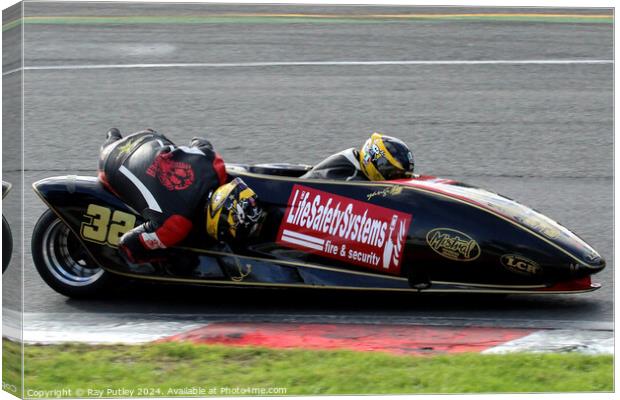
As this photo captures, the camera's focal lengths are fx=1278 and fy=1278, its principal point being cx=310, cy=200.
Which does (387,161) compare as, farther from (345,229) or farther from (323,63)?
(323,63)

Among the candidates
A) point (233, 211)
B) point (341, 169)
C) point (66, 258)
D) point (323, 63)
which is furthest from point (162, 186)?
point (323, 63)

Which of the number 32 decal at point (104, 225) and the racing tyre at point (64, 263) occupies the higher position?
the number 32 decal at point (104, 225)

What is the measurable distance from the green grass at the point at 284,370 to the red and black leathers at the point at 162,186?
91 cm

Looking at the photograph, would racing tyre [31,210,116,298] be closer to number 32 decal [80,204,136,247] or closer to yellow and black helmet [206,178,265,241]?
number 32 decal [80,204,136,247]

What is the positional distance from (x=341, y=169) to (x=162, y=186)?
135 cm

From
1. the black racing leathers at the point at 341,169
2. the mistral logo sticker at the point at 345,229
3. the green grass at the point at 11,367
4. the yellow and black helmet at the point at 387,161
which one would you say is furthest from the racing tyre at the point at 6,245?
the yellow and black helmet at the point at 387,161

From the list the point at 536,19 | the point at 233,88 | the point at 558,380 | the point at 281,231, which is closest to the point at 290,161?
the point at 233,88

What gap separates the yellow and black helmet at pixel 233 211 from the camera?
9086 mm

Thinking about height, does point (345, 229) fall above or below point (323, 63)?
below

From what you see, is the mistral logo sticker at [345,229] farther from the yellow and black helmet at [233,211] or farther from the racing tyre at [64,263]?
the racing tyre at [64,263]

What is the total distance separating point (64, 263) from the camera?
31.6 feet

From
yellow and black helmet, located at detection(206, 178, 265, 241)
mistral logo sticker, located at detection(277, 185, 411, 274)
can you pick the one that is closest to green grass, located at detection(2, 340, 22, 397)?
yellow and black helmet, located at detection(206, 178, 265, 241)

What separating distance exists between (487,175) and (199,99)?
8.71 ft

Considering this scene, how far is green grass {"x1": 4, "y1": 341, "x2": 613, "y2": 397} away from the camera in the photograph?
849cm
